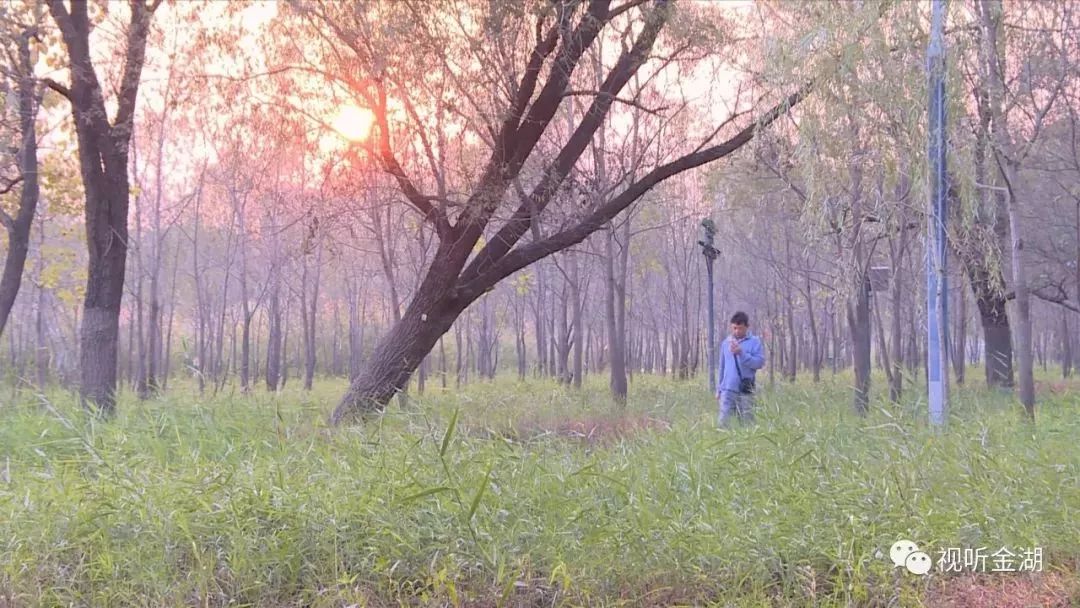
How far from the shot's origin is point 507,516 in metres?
3.50

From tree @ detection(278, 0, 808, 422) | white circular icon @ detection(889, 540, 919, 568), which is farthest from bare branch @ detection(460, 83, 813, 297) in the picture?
white circular icon @ detection(889, 540, 919, 568)

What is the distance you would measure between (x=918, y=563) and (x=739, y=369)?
3.27m

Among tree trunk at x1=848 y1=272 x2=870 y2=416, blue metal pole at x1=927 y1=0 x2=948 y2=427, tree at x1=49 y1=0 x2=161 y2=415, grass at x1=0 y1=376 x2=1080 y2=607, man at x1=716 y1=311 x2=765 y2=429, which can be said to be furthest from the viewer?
tree trunk at x1=848 y1=272 x2=870 y2=416

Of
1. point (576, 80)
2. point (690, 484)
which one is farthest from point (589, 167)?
point (690, 484)

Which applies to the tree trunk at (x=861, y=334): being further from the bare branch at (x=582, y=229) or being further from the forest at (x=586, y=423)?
the bare branch at (x=582, y=229)

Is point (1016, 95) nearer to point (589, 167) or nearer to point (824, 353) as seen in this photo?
point (589, 167)

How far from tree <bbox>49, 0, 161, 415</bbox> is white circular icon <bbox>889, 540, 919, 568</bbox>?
23.2 ft

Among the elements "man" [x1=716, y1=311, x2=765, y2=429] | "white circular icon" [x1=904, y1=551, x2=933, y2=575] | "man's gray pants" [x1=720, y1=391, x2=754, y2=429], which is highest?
"man" [x1=716, y1=311, x2=765, y2=429]

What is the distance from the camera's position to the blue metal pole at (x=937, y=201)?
5.71 meters

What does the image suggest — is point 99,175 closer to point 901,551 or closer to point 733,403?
point 733,403

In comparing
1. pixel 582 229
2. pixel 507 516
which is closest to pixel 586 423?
pixel 582 229

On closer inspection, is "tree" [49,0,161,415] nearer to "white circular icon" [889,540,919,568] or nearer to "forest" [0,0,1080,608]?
"forest" [0,0,1080,608]

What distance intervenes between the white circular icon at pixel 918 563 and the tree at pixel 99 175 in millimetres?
7143

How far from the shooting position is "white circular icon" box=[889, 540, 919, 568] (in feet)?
10.3
